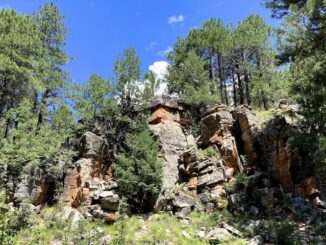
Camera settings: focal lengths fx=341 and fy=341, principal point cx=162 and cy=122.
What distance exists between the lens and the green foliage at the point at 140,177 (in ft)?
63.7

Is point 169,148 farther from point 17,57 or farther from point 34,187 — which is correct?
point 17,57

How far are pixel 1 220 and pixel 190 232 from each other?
11086mm

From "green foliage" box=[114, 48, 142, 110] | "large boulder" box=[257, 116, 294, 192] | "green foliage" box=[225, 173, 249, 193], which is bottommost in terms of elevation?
"green foliage" box=[225, 173, 249, 193]

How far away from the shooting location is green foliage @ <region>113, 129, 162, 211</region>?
19.4m

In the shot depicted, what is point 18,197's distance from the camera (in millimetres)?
18922

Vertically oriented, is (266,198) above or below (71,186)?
below

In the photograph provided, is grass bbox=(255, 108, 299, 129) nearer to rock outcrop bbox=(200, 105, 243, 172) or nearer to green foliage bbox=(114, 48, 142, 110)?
rock outcrop bbox=(200, 105, 243, 172)

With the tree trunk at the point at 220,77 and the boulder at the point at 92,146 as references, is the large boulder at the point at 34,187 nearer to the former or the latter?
the boulder at the point at 92,146

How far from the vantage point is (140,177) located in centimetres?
1961

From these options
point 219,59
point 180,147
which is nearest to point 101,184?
point 180,147

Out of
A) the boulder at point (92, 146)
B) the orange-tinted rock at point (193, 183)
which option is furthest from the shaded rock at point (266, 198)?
the boulder at point (92, 146)

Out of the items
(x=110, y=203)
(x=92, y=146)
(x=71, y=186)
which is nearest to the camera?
(x=110, y=203)

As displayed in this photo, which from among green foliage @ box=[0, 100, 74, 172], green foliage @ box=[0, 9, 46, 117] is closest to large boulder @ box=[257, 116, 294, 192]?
green foliage @ box=[0, 100, 74, 172]

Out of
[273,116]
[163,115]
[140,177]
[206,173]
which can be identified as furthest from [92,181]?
[273,116]
